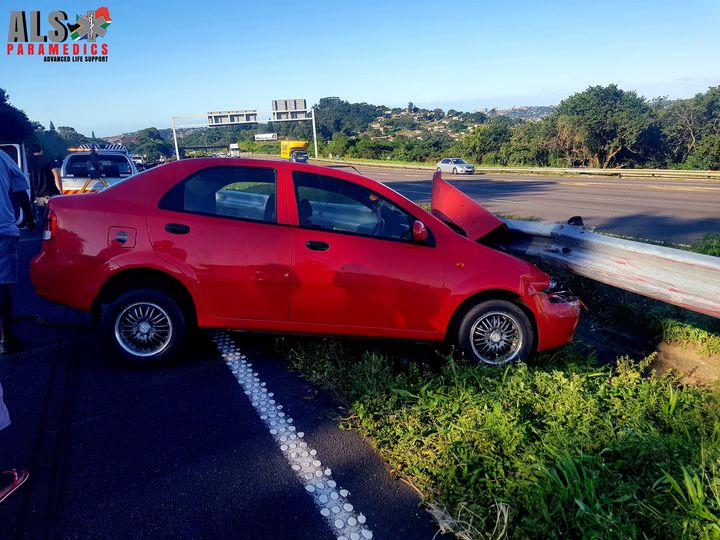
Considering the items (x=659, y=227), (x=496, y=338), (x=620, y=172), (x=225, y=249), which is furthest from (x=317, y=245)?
(x=620, y=172)

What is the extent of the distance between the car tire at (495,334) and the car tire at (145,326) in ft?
7.84

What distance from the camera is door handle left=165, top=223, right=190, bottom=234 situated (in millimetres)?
4227

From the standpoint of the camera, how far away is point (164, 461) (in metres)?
3.12

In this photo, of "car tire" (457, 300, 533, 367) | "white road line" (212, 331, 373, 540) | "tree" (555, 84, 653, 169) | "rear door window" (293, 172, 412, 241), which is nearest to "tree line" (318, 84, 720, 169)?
"tree" (555, 84, 653, 169)

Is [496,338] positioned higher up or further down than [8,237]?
further down

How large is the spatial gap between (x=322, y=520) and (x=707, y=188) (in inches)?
1032

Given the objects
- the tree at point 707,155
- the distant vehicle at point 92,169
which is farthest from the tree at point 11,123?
the tree at point 707,155

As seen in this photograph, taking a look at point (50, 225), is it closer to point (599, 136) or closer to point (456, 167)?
point (456, 167)

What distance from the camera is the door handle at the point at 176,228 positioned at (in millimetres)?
4227

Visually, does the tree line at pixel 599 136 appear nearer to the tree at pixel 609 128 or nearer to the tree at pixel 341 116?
the tree at pixel 609 128

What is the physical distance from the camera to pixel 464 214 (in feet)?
17.2

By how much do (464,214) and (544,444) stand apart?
8.94 ft

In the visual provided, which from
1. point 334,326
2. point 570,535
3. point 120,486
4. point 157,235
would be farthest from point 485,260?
point 120,486

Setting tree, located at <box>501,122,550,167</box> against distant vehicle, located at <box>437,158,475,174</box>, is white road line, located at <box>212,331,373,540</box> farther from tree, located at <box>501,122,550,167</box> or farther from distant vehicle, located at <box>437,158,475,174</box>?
tree, located at <box>501,122,550,167</box>
